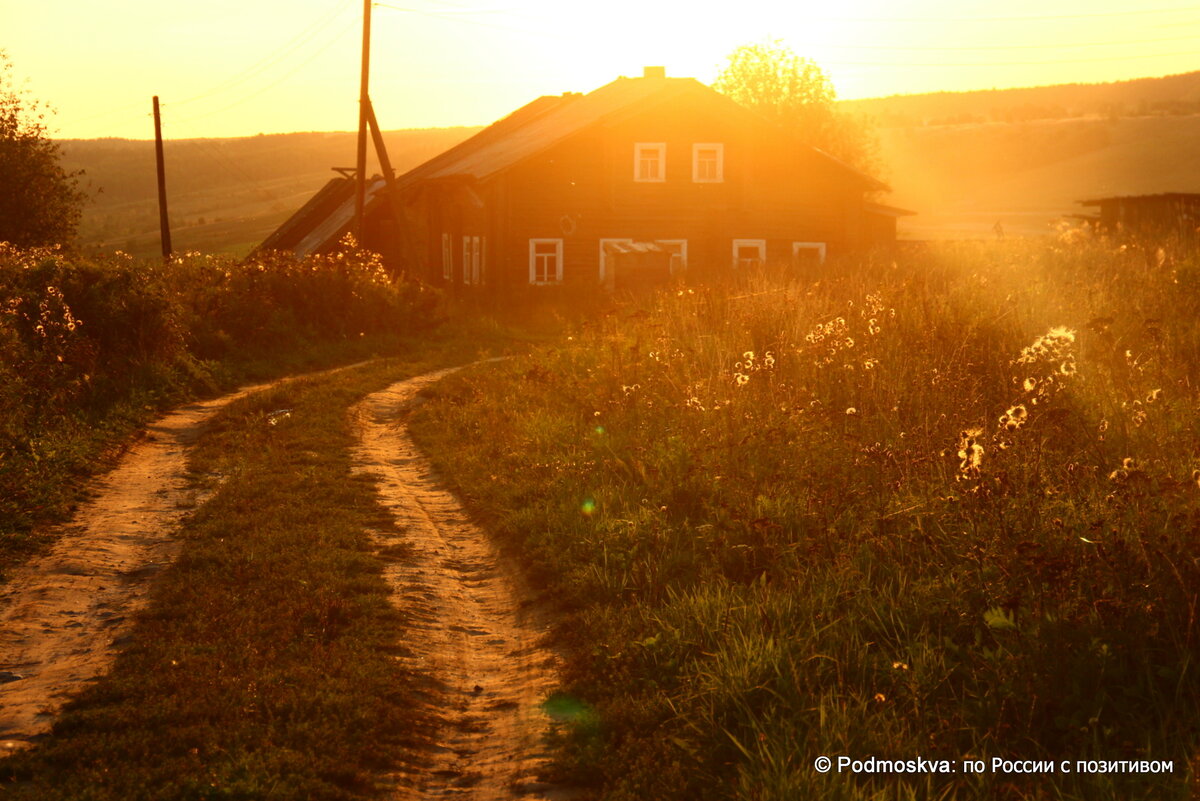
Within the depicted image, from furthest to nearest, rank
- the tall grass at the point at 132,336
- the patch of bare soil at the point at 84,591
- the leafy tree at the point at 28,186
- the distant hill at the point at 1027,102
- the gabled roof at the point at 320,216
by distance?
1. the distant hill at the point at 1027,102
2. the gabled roof at the point at 320,216
3. the leafy tree at the point at 28,186
4. the tall grass at the point at 132,336
5. the patch of bare soil at the point at 84,591

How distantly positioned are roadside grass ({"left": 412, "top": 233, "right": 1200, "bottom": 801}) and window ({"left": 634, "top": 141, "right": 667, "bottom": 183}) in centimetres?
2164

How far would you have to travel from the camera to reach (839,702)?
480 centimetres

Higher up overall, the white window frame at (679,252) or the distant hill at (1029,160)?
the distant hill at (1029,160)

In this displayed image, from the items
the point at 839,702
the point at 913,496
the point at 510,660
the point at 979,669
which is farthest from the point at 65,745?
the point at 913,496

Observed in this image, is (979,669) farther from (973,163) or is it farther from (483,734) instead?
(973,163)

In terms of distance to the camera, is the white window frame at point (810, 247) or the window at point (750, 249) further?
the white window frame at point (810, 247)

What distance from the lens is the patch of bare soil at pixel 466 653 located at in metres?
4.75

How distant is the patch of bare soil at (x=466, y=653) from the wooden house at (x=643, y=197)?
22762 millimetres

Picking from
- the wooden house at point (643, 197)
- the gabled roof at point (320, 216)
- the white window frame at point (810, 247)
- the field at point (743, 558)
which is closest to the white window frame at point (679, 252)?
the wooden house at point (643, 197)

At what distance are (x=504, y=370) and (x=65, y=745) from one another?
1262 cm

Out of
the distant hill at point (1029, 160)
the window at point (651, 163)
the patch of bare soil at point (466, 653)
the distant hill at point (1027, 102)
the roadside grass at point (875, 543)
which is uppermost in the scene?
the distant hill at point (1027, 102)

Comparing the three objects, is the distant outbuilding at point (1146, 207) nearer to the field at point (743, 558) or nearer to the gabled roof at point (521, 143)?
the gabled roof at point (521, 143)

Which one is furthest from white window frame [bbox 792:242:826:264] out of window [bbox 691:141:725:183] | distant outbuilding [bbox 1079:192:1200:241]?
distant outbuilding [bbox 1079:192:1200:241]

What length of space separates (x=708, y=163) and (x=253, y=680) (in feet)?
101
